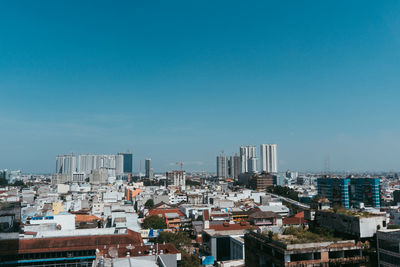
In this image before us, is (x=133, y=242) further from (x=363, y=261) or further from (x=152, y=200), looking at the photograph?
(x=152, y=200)

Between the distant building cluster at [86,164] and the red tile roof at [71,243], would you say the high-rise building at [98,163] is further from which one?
the red tile roof at [71,243]

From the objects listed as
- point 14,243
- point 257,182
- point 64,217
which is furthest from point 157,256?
point 257,182

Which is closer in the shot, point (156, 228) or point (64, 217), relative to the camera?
point (64, 217)

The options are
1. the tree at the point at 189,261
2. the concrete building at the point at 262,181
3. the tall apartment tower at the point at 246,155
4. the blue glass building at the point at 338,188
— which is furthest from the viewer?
the tall apartment tower at the point at 246,155

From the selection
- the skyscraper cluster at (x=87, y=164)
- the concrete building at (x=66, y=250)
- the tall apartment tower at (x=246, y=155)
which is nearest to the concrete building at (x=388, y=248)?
the concrete building at (x=66, y=250)

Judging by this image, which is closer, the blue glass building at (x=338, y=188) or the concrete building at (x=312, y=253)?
the concrete building at (x=312, y=253)

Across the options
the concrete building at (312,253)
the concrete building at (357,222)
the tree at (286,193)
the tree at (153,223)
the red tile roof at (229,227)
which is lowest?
the tree at (286,193)

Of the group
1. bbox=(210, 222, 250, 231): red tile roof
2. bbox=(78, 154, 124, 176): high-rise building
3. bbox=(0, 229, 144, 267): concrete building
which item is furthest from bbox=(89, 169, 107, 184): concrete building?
bbox=(0, 229, 144, 267): concrete building

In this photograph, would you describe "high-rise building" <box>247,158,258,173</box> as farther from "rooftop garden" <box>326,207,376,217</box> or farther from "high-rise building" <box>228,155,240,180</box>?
"rooftop garden" <box>326,207,376,217</box>
